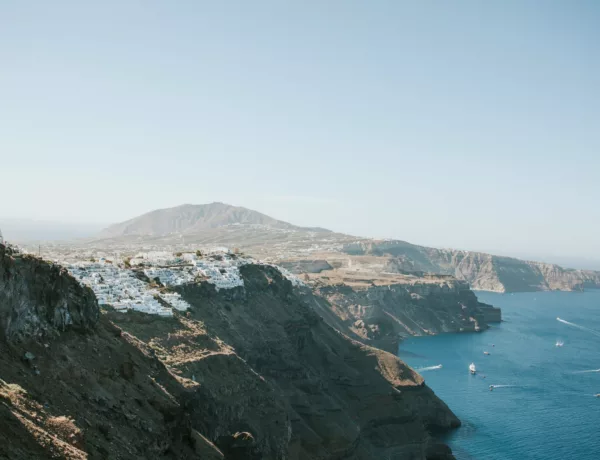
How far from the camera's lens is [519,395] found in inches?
5285

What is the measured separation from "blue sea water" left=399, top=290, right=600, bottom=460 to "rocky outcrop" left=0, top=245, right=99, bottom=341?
2983 inches

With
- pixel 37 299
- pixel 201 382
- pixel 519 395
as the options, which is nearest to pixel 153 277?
pixel 201 382

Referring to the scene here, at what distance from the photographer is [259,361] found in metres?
95.3

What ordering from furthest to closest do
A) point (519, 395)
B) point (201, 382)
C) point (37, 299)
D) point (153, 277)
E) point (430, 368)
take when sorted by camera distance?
point (430, 368), point (519, 395), point (153, 277), point (201, 382), point (37, 299)

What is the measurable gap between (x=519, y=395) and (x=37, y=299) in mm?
120386

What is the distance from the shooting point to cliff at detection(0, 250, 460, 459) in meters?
38.3

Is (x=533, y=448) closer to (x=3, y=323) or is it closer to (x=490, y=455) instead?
(x=490, y=455)

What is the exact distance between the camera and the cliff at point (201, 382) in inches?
1510

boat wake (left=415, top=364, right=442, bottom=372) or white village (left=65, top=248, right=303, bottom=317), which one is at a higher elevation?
white village (left=65, top=248, right=303, bottom=317)

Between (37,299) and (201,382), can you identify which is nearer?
(37,299)

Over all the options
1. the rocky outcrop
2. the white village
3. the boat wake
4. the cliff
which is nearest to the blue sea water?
the boat wake

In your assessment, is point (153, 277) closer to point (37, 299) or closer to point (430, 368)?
point (37, 299)

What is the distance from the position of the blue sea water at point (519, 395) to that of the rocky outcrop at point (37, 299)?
75760 mm

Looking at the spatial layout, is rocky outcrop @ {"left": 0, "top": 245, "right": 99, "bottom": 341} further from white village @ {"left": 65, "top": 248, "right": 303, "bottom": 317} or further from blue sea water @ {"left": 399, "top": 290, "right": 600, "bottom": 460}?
blue sea water @ {"left": 399, "top": 290, "right": 600, "bottom": 460}
